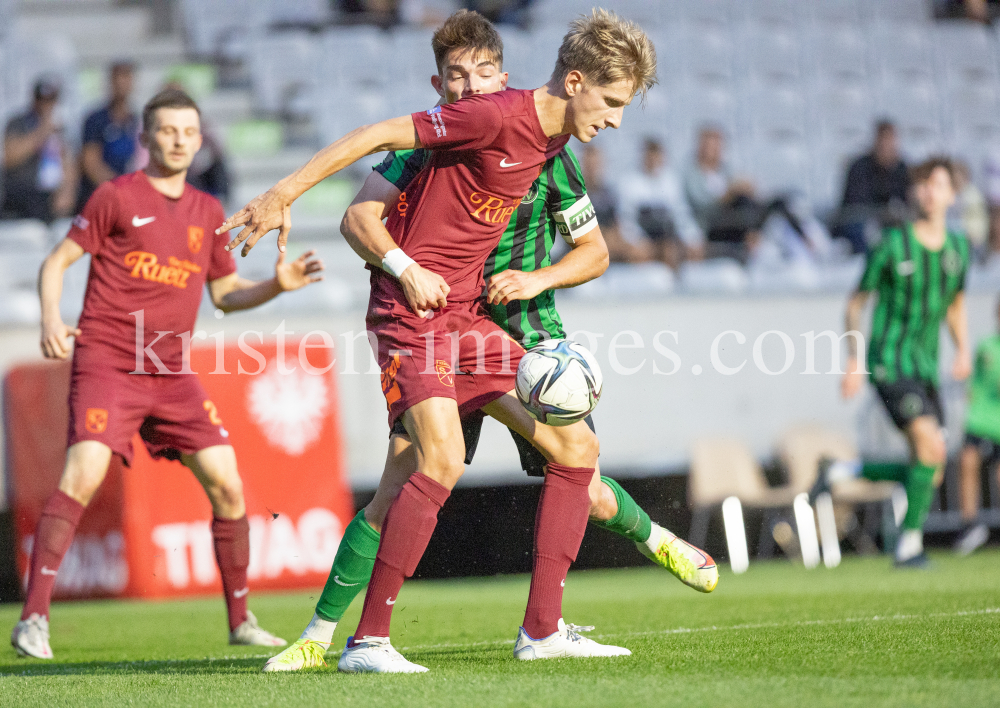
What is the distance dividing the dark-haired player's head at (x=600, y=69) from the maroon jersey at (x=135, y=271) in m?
2.24

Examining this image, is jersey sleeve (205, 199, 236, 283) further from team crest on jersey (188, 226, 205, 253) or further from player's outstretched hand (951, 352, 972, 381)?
player's outstretched hand (951, 352, 972, 381)

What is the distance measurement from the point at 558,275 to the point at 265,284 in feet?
5.68

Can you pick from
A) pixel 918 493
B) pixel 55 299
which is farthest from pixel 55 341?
pixel 918 493

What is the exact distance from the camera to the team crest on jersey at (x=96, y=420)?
5113 millimetres

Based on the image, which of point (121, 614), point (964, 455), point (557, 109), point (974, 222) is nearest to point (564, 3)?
point (974, 222)

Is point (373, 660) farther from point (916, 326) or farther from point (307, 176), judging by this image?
point (916, 326)

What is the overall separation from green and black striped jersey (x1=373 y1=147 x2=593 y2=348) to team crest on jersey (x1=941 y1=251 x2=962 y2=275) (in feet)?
14.0

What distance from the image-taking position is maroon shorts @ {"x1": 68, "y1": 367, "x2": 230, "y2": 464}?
514 cm

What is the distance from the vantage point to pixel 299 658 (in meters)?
3.88

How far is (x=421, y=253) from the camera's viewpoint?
3893 millimetres

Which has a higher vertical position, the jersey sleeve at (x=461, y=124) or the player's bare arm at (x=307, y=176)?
the jersey sleeve at (x=461, y=124)


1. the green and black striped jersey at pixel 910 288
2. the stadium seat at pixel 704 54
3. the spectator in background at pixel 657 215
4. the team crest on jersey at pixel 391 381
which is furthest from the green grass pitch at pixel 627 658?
the stadium seat at pixel 704 54

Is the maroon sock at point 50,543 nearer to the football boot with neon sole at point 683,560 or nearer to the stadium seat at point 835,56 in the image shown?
the football boot with neon sole at point 683,560

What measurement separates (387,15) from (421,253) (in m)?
10.4
